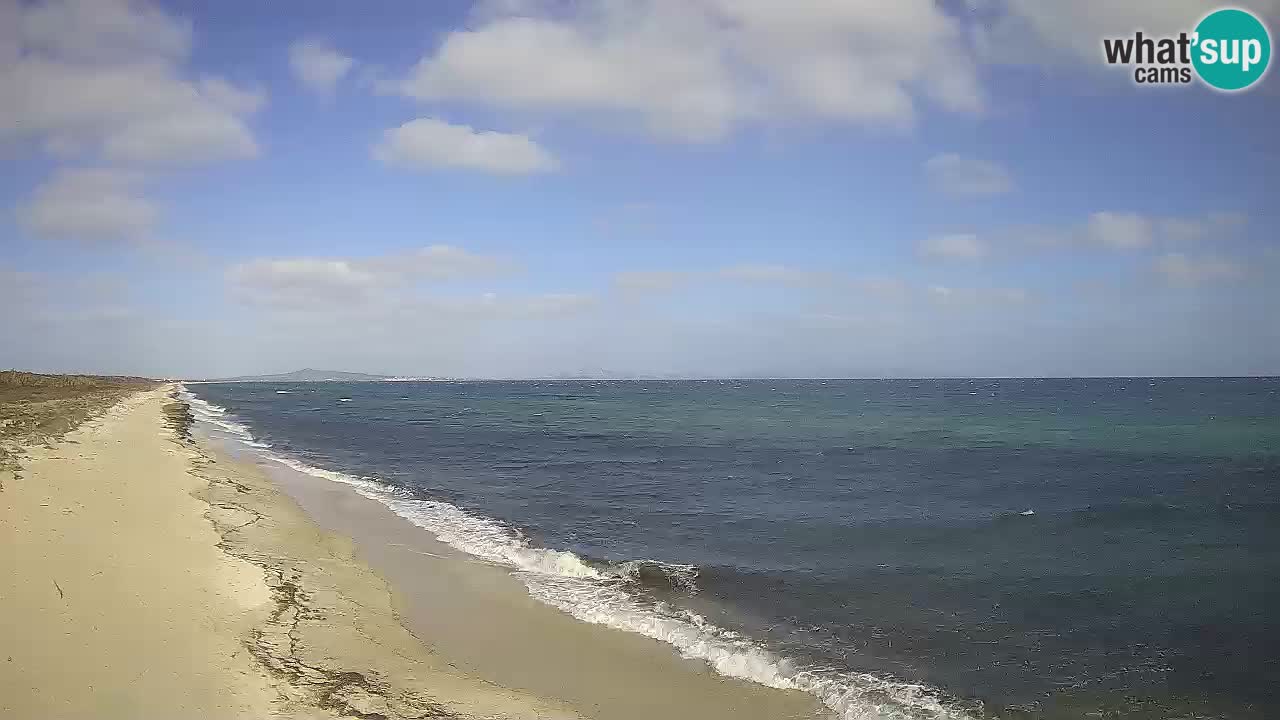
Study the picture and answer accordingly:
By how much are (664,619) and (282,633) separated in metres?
5.94

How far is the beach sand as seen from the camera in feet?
25.3

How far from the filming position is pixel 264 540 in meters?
14.8

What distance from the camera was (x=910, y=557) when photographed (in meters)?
15.8

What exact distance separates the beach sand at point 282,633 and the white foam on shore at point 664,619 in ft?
1.24

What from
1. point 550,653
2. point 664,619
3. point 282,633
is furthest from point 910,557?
point 282,633

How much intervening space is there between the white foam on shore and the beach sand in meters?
0.38

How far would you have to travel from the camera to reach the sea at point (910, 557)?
9.77 meters

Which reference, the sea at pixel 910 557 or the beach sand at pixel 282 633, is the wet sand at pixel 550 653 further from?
the sea at pixel 910 557

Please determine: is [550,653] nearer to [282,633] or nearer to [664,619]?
[664,619]

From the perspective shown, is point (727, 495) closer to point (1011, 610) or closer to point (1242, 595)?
point (1011, 610)

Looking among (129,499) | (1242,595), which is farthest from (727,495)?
(129,499)

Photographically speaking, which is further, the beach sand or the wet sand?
the wet sand

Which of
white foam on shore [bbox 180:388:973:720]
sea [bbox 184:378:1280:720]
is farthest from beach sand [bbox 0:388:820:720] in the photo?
sea [bbox 184:378:1280:720]

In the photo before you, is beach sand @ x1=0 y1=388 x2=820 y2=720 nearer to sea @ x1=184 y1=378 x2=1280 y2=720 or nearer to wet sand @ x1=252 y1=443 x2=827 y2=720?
wet sand @ x1=252 y1=443 x2=827 y2=720
